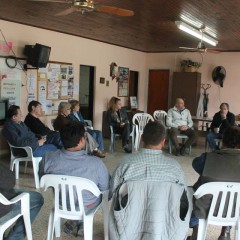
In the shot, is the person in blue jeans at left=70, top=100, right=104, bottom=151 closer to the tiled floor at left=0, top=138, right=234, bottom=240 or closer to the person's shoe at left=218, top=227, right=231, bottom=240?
the tiled floor at left=0, top=138, right=234, bottom=240

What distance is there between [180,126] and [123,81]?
3.10 meters

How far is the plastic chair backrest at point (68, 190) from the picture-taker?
2.31 m

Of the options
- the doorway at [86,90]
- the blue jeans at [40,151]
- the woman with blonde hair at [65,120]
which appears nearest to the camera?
the blue jeans at [40,151]

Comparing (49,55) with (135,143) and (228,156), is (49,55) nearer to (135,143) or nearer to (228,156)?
(135,143)

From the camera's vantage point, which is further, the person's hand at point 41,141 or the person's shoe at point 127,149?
the person's shoe at point 127,149

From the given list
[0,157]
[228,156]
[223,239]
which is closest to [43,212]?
[223,239]

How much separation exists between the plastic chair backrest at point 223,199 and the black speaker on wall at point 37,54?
14.1ft

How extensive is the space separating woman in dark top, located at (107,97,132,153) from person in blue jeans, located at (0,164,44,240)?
405cm

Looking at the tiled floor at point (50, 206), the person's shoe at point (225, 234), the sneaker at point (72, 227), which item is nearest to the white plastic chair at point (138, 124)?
the tiled floor at point (50, 206)

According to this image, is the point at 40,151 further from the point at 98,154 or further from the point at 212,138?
the point at 212,138

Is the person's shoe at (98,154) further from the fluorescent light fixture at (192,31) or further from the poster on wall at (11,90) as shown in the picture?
the fluorescent light fixture at (192,31)

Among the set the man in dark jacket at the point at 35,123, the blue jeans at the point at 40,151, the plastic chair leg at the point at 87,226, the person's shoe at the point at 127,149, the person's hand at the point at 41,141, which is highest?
the man in dark jacket at the point at 35,123

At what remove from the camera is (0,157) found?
18.6 ft

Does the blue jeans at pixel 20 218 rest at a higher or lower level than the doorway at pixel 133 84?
lower
